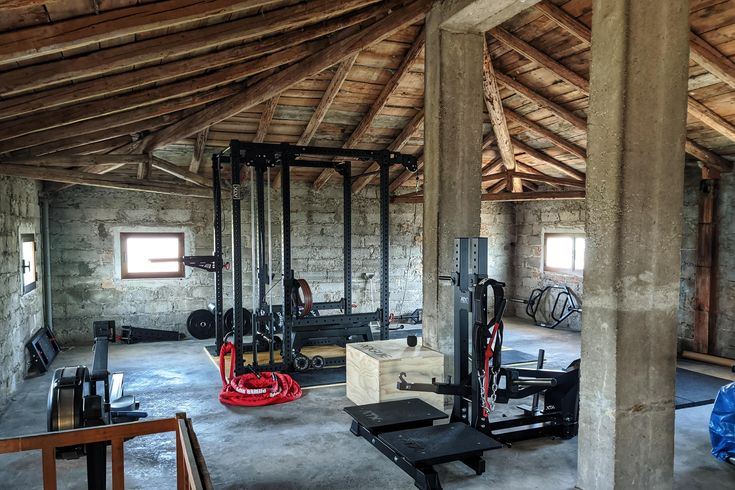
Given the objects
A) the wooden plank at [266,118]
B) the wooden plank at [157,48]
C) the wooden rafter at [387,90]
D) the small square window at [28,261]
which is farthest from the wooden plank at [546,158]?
the small square window at [28,261]

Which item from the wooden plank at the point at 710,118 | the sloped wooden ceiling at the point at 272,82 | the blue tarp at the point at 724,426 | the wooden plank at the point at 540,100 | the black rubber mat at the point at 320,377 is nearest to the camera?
the sloped wooden ceiling at the point at 272,82

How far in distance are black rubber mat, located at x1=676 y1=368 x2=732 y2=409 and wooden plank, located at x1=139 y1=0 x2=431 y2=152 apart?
4.50 m

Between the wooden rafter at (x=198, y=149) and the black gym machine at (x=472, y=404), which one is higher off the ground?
the wooden rafter at (x=198, y=149)

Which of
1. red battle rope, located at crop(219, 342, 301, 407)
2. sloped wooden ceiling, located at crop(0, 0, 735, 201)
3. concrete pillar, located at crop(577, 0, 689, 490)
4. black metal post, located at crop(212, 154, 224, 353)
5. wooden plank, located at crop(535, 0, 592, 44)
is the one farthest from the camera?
black metal post, located at crop(212, 154, 224, 353)

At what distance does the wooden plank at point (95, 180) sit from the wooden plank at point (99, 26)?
9.02ft

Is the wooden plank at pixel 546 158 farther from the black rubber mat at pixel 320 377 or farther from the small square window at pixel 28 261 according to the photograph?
the small square window at pixel 28 261

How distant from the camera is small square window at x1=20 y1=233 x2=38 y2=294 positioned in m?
6.09

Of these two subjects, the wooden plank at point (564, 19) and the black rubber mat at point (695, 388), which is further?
the black rubber mat at point (695, 388)

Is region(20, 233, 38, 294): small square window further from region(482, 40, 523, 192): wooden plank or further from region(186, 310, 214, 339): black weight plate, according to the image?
region(482, 40, 523, 192): wooden plank

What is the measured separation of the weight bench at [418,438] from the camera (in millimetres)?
3232

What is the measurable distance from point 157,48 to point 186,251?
17.9 feet

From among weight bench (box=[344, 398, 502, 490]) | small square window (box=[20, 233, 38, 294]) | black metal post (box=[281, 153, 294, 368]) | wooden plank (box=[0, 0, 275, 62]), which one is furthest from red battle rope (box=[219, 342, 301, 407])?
wooden plank (box=[0, 0, 275, 62])

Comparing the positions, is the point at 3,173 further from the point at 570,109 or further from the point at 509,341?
the point at 509,341

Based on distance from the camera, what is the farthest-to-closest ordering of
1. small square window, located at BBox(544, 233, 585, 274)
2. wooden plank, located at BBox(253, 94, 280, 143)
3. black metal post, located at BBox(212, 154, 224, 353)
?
small square window, located at BBox(544, 233, 585, 274) → black metal post, located at BBox(212, 154, 224, 353) → wooden plank, located at BBox(253, 94, 280, 143)
